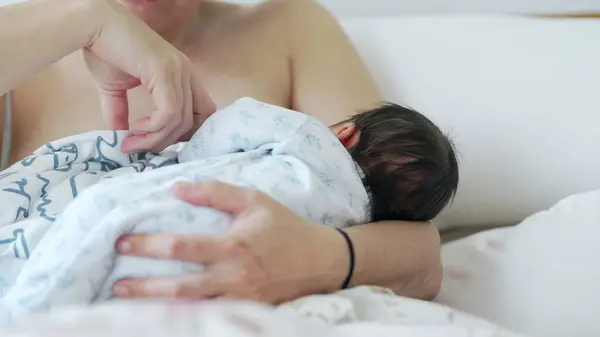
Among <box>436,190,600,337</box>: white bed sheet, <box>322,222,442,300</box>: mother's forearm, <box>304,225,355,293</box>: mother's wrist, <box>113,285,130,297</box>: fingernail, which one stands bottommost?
<box>436,190,600,337</box>: white bed sheet

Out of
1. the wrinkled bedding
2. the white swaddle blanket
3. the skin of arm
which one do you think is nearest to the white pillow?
the skin of arm

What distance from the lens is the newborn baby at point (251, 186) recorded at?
68cm

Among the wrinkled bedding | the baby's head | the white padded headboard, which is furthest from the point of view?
the white padded headboard

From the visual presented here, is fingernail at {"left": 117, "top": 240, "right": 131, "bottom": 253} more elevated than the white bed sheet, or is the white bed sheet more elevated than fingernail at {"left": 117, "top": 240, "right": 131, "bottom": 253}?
fingernail at {"left": 117, "top": 240, "right": 131, "bottom": 253}

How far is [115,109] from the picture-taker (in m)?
0.96

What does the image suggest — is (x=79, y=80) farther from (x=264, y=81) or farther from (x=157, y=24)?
(x=264, y=81)

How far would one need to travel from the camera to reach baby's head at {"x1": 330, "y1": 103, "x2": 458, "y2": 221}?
92 cm

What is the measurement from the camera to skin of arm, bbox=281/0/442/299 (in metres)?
0.88

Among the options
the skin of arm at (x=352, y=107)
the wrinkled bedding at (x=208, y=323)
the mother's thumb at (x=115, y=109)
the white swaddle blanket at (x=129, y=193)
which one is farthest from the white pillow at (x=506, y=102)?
the wrinkled bedding at (x=208, y=323)

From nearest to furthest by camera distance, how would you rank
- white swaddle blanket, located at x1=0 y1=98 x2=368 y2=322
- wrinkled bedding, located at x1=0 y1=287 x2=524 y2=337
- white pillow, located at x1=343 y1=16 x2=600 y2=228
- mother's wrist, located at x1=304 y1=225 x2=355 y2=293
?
wrinkled bedding, located at x1=0 y1=287 x2=524 y2=337 → white swaddle blanket, located at x1=0 y1=98 x2=368 y2=322 → mother's wrist, located at x1=304 y1=225 x2=355 y2=293 → white pillow, located at x1=343 y1=16 x2=600 y2=228

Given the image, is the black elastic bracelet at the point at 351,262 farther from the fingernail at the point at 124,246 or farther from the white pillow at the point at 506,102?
the white pillow at the point at 506,102

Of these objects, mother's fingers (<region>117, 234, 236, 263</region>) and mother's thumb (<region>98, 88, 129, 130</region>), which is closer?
mother's fingers (<region>117, 234, 236, 263</region>)

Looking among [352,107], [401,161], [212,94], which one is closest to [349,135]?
[401,161]

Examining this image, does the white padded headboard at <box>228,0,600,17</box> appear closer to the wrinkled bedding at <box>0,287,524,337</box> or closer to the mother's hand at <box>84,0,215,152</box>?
the mother's hand at <box>84,0,215,152</box>
